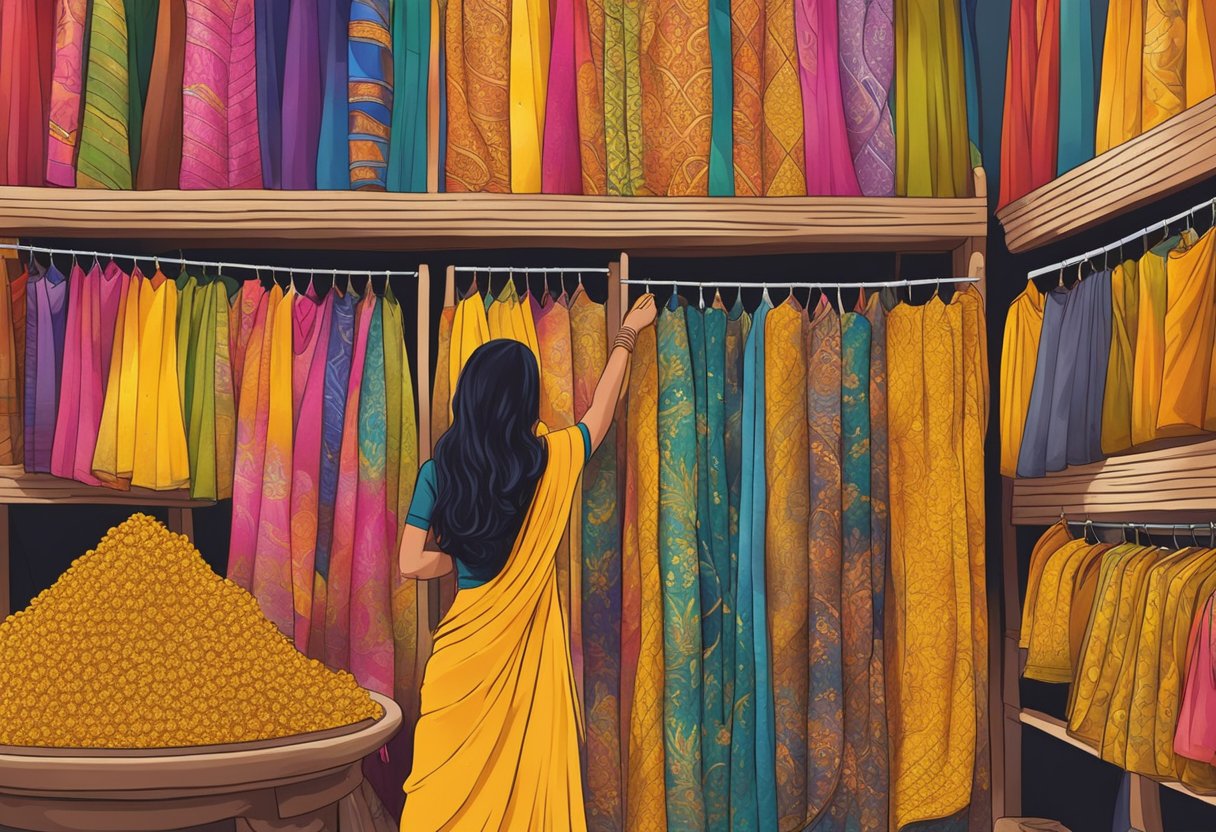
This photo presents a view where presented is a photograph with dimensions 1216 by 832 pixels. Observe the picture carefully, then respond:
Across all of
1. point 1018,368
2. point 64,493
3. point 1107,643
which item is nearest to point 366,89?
point 64,493

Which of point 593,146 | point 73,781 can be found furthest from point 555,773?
point 593,146

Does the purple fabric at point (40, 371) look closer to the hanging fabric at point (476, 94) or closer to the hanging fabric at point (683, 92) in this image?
the hanging fabric at point (476, 94)

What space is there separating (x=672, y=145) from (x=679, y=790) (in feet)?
5.95

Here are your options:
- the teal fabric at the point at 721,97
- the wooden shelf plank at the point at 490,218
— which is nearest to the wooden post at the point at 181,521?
the wooden shelf plank at the point at 490,218

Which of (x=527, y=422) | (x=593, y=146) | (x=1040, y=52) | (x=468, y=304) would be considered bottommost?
(x=527, y=422)

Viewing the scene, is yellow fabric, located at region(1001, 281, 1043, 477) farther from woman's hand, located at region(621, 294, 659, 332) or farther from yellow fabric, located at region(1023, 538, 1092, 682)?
woman's hand, located at region(621, 294, 659, 332)

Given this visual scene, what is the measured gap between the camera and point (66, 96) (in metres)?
2.96

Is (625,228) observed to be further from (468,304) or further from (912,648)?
(912,648)

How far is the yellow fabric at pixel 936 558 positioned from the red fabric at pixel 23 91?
2523 millimetres

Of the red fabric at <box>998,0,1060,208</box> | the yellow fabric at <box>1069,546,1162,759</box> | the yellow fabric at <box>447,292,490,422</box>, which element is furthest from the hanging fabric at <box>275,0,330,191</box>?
the yellow fabric at <box>1069,546,1162,759</box>

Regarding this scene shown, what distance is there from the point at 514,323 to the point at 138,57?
1.38 metres

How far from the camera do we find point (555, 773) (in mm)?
2605

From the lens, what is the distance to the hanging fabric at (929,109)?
307 centimetres

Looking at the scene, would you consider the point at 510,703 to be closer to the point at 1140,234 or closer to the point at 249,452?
the point at 249,452
